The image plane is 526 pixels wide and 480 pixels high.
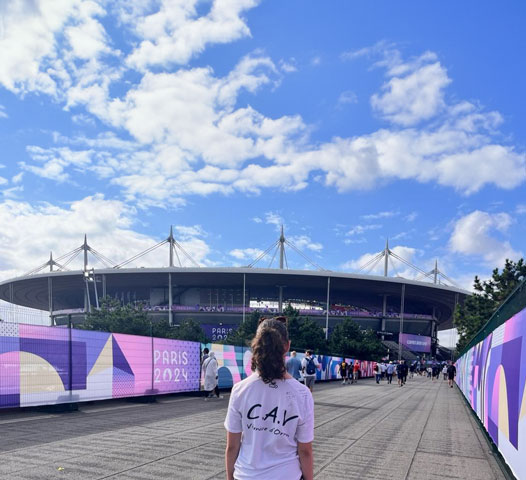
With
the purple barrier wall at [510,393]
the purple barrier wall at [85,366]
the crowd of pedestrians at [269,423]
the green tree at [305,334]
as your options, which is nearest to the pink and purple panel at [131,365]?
the purple barrier wall at [85,366]

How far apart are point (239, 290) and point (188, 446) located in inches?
3402

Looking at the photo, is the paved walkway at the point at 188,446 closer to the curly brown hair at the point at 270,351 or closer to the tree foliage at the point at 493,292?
the curly brown hair at the point at 270,351

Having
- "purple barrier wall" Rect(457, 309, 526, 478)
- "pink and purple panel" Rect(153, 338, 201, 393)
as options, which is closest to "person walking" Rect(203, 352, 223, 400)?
"pink and purple panel" Rect(153, 338, 201, 393)

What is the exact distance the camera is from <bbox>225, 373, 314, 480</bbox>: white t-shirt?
104 inches

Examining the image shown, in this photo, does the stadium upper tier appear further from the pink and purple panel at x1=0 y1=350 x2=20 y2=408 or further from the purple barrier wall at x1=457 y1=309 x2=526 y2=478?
the purple barrier wall at x1=457 y1=309 x2=526 y2=478

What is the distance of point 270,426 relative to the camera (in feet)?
8.79

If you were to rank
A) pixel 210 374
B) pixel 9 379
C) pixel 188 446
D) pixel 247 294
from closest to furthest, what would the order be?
pixel 188 446
pixel 9 379
pixel 210 374
pixel 247 294

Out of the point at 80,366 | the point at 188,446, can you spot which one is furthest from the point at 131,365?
the point at 188,446

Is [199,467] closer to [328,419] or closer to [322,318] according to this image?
[328,419]

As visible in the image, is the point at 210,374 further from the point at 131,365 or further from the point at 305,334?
the point at 305,334

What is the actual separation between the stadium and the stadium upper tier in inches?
6.9

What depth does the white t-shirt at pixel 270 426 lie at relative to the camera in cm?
265

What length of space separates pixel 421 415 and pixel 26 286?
322 feet

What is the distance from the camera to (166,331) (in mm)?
60469
